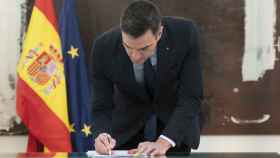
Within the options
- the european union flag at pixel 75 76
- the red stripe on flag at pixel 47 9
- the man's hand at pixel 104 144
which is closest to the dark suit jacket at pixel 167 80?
the man's hand at pixel 104 144

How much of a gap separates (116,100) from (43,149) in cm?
121

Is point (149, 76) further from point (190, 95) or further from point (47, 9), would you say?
point (47, 9)

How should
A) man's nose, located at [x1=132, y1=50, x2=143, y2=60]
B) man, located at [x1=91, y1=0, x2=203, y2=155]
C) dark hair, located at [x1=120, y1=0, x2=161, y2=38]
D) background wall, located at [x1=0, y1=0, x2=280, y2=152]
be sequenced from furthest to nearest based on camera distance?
1. background wall, located at [x1=0, y1=0, x2=280, y2=152]
2. man, located at [x1=91, y1=0, x2=203, y2=155]
3. man's nose, located at [x1=132, y1=50, x2=143, y2=60]
4. dark hair, located at [x1=120, y1=0, x2=161, y2=38]

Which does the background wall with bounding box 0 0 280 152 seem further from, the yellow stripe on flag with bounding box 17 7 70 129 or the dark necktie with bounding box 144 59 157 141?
the dark necktie with bounding box 144 59 157 141

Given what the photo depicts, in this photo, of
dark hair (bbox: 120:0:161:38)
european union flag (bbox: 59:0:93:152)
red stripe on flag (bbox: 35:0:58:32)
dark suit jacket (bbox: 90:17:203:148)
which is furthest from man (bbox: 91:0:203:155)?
red stripe on flag (bbox: 35:0:58:32)

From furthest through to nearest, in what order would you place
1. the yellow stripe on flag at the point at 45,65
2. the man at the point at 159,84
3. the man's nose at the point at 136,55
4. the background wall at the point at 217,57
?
the background wall at the point at 217,57
the yellow stripe on flag at the point at 45,65
the man at the point at 159,84
the man's nose at the point at 136,55

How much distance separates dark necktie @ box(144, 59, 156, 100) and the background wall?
49.2 inches

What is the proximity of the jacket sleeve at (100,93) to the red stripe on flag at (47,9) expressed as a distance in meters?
1.14

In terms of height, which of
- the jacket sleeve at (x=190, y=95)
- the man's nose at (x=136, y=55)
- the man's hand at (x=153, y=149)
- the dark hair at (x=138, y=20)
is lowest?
the man's hand at (x=153, y=149)

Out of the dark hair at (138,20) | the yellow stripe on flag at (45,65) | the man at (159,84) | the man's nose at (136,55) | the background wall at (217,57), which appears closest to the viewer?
the dark hair at (138,20)

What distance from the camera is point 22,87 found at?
134 inches

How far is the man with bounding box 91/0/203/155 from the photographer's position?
2.27 meters

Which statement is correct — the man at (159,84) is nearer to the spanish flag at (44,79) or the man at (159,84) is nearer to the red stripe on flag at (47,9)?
the spanish flag at (44,79)

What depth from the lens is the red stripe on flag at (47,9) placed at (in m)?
3.41
